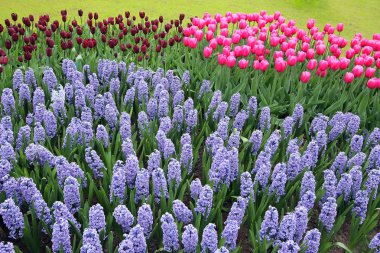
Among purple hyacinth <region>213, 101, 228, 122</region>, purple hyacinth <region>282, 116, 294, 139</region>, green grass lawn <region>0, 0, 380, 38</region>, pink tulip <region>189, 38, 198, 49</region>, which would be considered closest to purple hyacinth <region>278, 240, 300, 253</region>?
purple hyacinth <region>282, 116, 294, 139</region>

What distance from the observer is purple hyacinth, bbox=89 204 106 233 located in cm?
158

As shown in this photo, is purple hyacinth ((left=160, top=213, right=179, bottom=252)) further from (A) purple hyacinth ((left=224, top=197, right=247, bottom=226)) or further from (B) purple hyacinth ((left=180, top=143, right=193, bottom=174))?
(B) purple hyacinth ((left=180, top=143, right=193, bottom=174))

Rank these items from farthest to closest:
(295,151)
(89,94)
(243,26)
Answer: (243,26) < (89,94) < (295,151)

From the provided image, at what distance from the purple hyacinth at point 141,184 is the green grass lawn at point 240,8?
4527 millimetres

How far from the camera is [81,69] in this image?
3299 mm

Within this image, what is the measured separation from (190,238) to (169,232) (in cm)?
8

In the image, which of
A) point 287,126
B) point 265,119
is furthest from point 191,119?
point 287,126

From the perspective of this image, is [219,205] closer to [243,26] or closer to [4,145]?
[4,145]

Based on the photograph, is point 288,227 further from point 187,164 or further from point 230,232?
point 187,164

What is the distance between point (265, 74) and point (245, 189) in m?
1.85

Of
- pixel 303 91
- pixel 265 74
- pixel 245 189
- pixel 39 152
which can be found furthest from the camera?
pixel 265 74

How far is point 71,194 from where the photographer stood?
1721 millimetres

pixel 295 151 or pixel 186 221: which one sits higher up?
pixel 295 151

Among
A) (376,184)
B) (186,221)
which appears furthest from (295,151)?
(186,221)
